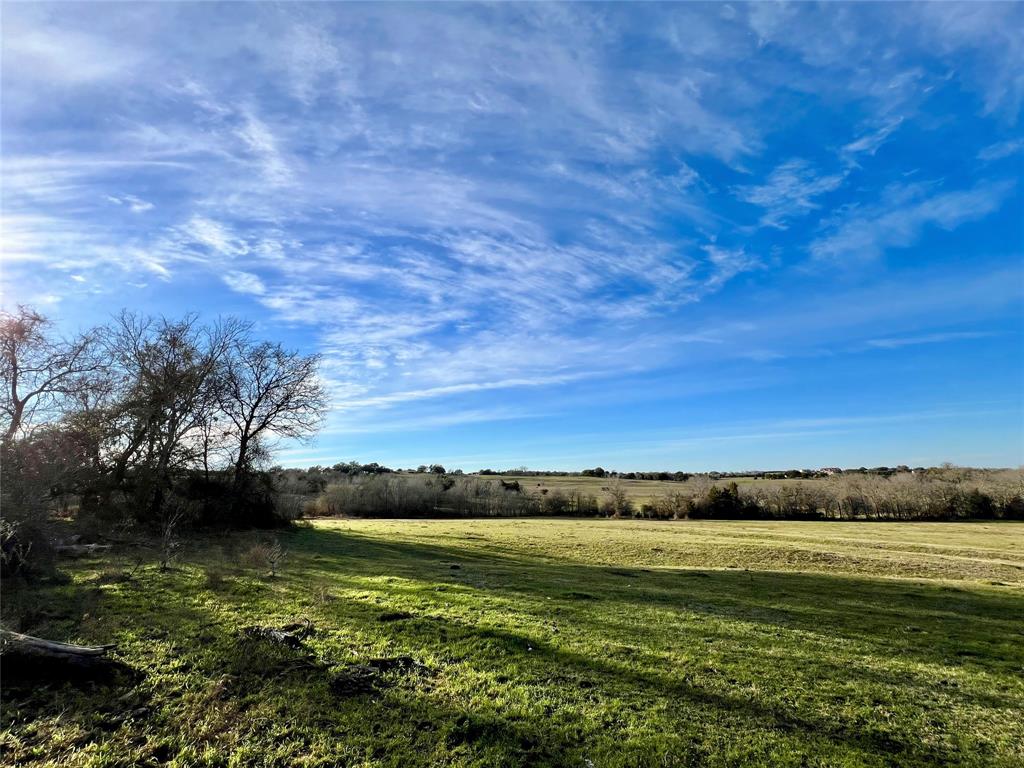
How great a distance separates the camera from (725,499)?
8662 cm

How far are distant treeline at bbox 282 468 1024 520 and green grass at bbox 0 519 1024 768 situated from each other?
66133mm

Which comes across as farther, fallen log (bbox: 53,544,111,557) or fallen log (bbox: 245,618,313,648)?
fallen log (bbox: 53,544,111,557)

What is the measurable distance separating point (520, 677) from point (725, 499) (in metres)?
88.9

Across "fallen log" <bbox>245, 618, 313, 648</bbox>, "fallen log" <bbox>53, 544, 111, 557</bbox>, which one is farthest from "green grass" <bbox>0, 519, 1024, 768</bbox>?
"fallen log" <bbox>53, 544, 111, 557</bbox>

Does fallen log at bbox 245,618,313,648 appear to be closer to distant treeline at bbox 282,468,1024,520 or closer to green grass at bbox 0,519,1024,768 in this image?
green grass at bbox 0,519,1024,768

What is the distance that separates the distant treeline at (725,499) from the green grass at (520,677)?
66.1 metres

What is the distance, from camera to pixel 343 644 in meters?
9.52

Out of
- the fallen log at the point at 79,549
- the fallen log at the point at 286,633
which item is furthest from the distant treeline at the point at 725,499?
the fallen log at the point at 286,633

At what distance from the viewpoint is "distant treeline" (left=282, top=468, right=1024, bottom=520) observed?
8100 centimetres

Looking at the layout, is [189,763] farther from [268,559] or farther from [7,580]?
[268,559]

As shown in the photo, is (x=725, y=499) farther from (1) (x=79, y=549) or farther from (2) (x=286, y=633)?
(2) (x=286, y=633)

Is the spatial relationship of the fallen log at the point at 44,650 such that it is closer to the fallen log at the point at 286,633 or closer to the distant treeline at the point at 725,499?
the fallen log at the point at 286,633

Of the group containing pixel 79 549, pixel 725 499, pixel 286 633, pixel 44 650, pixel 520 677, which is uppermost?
pixel 44 650

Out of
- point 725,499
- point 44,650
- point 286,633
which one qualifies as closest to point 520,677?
point 286,633
